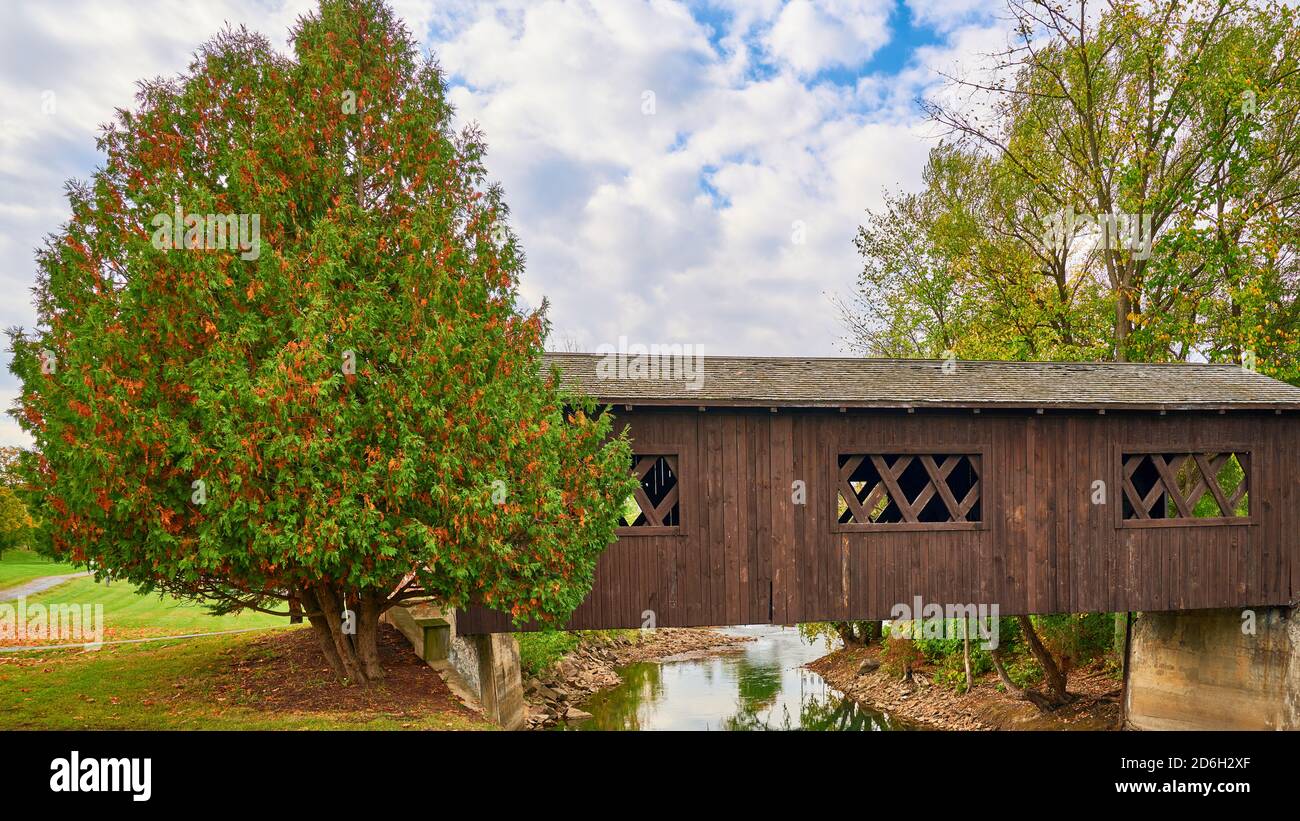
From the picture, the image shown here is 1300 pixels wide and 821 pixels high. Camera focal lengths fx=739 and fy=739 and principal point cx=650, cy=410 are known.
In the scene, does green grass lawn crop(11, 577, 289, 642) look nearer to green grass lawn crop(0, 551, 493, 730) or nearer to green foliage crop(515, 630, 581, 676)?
green grass lawn crop(0, 551, 493, 730)

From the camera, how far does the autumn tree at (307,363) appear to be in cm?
630

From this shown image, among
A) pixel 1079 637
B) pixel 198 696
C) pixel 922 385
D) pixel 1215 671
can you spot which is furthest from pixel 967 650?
pixel 198 696

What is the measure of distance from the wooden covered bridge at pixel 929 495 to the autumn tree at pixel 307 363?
1.76 m

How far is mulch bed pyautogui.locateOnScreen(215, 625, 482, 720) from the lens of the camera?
25.6ft

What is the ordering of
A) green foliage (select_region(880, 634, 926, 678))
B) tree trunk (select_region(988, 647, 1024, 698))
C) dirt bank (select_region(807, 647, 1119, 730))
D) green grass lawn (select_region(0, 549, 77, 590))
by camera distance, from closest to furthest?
dirt bank (select_region(807, 647, 1119, 730)), tree trunk (select_region(988, 647, 1024, 698)), green foliage (select_region(880, 634, 926, 678)), green grass lawn (select_region(0, 549, 77, 590))

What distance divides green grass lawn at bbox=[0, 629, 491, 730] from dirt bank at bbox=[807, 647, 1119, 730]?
1128 cm

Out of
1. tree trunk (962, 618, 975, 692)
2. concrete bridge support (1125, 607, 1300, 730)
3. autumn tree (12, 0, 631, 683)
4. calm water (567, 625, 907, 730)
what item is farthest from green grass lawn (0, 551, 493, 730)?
tree trunk (962, 618, 975, 692)

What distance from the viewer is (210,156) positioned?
24.1 feet

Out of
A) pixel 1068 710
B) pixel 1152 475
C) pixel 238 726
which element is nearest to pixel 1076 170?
pixel 1152 475

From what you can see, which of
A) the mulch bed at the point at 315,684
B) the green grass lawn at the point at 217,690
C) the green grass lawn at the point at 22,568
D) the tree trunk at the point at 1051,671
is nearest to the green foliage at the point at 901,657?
the tree trunk at the point at 1051,671

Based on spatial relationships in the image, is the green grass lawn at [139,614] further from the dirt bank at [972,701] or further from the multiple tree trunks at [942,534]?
the dirt bank at [972,701]

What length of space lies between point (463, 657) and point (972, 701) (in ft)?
39.3

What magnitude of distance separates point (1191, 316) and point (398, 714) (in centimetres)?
1755

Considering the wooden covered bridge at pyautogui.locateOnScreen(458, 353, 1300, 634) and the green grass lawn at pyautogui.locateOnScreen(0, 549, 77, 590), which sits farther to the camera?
the green grass lawn at pyautogui.locateOnScreen(0, 549, 77, 590)
